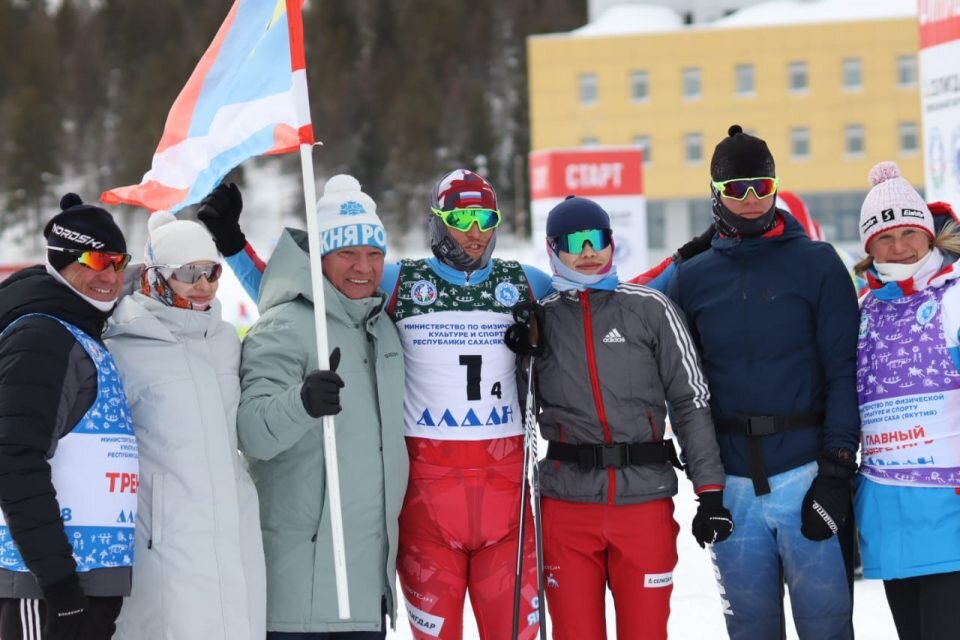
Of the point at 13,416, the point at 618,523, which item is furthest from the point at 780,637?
the point at 13,416

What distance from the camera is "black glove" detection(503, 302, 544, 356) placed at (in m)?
3.52

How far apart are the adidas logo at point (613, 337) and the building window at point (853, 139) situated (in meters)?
41.0

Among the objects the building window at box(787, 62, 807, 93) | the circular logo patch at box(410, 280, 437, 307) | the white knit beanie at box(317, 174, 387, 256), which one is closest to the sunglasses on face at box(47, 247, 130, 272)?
the white knit beanie at box(317, 174, 387, 256)

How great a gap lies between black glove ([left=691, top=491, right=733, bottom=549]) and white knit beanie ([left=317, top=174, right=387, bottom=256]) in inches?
49.0

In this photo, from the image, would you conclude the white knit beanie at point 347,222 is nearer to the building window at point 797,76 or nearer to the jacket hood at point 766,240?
the jacket hood at point 766,240

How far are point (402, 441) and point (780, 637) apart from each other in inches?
52.0

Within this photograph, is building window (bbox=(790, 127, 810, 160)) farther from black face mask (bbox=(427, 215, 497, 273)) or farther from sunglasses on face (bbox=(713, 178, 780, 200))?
black face mask (bbox=(427, 215, 497, 273))

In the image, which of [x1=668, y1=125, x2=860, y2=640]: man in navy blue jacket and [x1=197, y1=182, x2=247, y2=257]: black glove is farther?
[x1=197, y1=182, x2=247, y2=257]: black glove

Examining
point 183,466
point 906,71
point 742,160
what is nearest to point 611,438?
point 742,160

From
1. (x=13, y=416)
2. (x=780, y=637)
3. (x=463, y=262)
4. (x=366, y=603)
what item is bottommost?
(x=780, y=637)

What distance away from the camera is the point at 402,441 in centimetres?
351

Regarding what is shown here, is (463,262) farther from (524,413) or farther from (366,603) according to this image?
(366,603)

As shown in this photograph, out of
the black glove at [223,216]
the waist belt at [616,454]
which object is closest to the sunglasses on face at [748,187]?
the waist belt at [616,454]

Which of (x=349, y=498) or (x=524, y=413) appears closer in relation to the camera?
(x=349, y=498)
